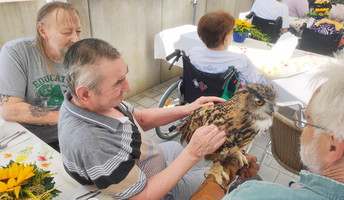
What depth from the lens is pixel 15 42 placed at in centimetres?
144

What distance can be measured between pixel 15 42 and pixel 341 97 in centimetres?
173

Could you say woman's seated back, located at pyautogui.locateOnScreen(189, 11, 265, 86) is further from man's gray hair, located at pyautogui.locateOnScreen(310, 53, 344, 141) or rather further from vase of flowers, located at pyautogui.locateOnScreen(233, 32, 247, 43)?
man's gray hair, located at pyautogui.locateOnScreen(310, 53, 344, 141)

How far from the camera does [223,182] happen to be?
925 mm

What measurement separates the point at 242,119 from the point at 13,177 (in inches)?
35.0

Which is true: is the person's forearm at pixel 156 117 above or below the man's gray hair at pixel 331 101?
below

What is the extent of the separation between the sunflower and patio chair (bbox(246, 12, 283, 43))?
12.1ft

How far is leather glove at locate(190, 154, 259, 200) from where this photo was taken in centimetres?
81

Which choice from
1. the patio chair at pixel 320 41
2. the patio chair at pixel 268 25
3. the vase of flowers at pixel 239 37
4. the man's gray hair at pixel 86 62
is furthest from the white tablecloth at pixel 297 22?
the man's gray hair at pixel 86 62

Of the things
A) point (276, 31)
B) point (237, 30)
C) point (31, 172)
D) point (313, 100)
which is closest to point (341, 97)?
point (313, 100)

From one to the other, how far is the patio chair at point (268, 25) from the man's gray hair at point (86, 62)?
131 inches

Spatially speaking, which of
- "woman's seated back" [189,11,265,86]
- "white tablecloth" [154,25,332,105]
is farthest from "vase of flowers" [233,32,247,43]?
"woman's seated back" [189,11,265,86]

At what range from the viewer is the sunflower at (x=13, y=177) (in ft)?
2.49

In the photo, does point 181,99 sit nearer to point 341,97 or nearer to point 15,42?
point 15,42

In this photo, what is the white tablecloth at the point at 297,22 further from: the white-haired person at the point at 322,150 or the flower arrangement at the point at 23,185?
the flower arrangement at the point at 23,185
